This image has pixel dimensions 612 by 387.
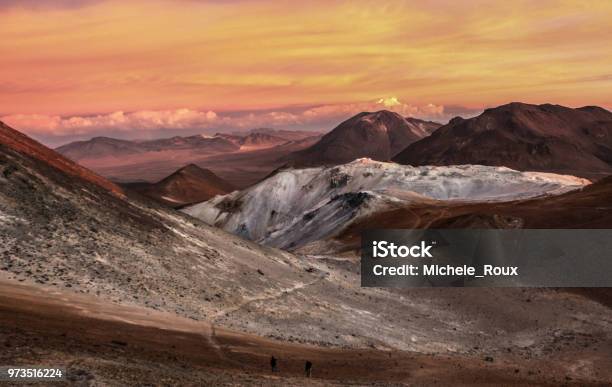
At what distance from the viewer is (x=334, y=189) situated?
534ft

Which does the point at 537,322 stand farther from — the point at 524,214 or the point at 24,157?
the point at 24,157

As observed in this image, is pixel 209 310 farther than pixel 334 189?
No

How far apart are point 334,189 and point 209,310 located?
12149cm

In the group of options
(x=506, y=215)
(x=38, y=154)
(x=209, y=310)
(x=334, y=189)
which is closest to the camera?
(x=209, y=310)

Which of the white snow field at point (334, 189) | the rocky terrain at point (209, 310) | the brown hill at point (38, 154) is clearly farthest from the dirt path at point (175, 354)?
the white snow field at point (334, 189)

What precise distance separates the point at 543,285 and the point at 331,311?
96.0 ft

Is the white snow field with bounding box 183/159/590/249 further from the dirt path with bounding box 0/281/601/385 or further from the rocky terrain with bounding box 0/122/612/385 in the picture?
the dirt path with bounding box 0/281/601/385

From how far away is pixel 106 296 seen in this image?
36.9 meters

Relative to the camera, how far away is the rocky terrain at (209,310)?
26.8 m

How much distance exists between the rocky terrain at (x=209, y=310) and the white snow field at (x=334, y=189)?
69693 mm

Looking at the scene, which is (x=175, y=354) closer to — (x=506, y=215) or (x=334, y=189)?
(x=506, y=215)

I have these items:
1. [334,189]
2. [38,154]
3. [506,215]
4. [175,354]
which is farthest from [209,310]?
[334,189]

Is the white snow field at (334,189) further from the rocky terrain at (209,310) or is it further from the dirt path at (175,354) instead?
the dirt path at (175,354)

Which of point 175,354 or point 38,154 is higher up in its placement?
point 38,154
